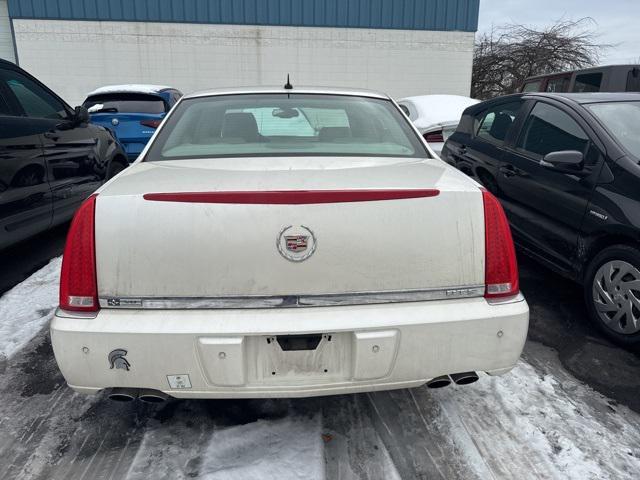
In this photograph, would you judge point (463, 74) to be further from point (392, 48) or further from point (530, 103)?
point (530, 103)

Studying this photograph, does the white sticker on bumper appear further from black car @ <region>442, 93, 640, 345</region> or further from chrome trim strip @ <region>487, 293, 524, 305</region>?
black car @ <region>442, 93, 640, 345</region>

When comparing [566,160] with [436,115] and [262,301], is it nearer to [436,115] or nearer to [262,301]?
[262,301]

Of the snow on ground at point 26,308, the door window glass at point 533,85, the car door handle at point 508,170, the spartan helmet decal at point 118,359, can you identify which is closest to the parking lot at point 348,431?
the snow on ground at point 26,308

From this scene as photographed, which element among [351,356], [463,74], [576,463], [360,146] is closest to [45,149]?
[360,146]

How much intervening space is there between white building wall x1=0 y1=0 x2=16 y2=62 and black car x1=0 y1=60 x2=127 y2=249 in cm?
1543

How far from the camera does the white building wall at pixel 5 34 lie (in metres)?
16.7

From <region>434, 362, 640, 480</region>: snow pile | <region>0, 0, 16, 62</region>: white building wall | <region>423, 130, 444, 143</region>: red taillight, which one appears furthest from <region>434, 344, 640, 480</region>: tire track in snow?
<region>0, 0, 16, 62</region>: white building wall

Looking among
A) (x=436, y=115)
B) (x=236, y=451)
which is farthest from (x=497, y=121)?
(x=236, y=451)

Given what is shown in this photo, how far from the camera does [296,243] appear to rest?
176cm

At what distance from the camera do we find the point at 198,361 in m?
1.75

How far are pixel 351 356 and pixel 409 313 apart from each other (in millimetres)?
272

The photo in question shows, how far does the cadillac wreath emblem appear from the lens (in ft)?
5.77

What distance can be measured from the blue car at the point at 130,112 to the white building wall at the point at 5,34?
39.4 ft

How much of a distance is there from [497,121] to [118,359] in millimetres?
4103
